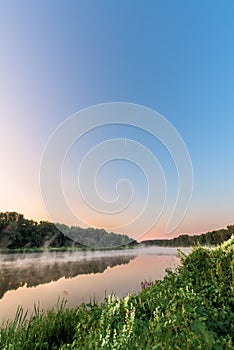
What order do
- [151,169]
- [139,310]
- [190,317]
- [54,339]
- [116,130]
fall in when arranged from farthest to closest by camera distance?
[116,130]
[151,169]
[54,339]
[139,310]
[190,317]

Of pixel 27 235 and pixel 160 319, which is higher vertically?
pixel 27 235

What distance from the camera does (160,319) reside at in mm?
2230

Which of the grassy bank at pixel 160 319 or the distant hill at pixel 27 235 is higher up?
the distant hill at pixel 27 235

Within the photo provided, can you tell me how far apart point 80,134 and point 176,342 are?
8709 millimetres

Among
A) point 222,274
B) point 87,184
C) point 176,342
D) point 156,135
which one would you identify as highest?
point 156,135

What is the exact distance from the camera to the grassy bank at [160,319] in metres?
1.97

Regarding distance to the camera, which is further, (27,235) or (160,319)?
(27,235)

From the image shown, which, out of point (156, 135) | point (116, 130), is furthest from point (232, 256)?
point (116, 130)

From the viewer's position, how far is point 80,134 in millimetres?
10133

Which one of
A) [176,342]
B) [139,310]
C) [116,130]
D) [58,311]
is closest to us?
[176,342]

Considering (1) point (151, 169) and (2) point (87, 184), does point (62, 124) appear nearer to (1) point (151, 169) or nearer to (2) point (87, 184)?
(2) point (87, 184)

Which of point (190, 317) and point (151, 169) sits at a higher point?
point (151, 169)

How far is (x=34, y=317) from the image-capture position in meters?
3.89

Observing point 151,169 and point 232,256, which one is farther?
point 151,169
